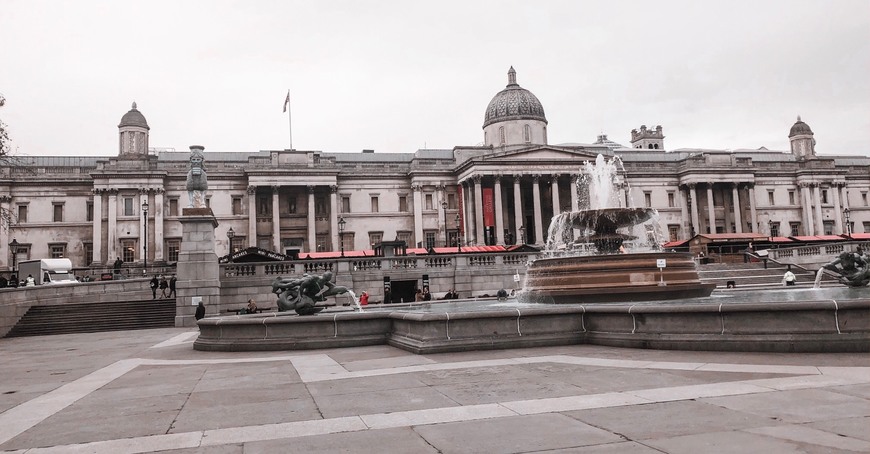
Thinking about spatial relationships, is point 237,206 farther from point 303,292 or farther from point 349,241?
point 303,292

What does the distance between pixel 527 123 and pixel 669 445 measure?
70.0 m

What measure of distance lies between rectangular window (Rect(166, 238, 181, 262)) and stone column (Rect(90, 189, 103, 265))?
6424 mm

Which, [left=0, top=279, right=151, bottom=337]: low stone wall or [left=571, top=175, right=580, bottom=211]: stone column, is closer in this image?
[left=0, top=279, right=151, bottom=337]: low stone wall

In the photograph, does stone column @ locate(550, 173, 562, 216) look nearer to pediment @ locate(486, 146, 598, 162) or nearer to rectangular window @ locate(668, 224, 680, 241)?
pediment @ locate(486, 146, 598, 162)

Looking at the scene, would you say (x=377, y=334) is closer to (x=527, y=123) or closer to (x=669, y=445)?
(x=669, y=445)

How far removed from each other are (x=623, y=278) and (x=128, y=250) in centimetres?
6242

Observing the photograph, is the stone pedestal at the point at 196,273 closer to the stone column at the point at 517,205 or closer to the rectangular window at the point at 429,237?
the stone column at the point at 517,205

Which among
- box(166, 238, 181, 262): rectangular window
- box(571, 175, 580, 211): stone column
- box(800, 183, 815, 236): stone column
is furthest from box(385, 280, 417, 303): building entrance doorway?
box(800, 183, 815, 236): stone column

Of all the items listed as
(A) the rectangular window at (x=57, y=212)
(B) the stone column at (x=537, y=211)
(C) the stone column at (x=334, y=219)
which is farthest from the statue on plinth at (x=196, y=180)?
(A) the rectangular window at (x=57, y=212)

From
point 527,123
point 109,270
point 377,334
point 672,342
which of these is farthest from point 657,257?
point 527,123

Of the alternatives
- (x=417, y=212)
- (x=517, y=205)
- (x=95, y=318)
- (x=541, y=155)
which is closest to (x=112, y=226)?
(x=417, y=212)

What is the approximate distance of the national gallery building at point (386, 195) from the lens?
219ft

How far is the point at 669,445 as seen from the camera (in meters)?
5.41

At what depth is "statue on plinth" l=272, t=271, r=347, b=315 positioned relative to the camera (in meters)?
16.1
